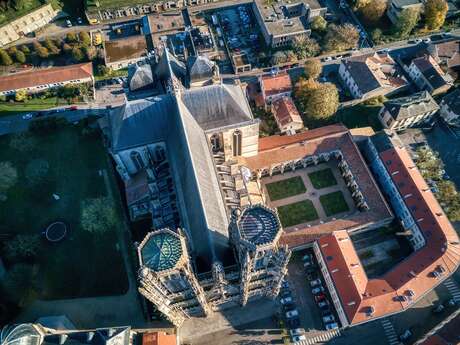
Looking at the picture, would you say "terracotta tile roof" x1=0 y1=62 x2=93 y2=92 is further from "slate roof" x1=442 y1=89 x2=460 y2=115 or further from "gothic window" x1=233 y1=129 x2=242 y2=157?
"slate roof" x1=442 y1=89 x2=460 y2=115

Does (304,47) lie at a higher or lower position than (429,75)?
higher

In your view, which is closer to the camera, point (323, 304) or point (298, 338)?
point (298, 338)

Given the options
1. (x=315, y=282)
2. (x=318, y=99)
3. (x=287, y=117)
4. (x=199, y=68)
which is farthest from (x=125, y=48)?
(x=315, y=282)

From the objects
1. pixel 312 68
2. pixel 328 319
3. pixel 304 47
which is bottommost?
pixel 328 319

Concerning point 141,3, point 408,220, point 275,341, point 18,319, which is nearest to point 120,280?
point 18,319

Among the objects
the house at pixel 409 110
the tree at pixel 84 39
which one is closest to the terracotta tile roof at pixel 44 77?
the tree at pixel 84 39

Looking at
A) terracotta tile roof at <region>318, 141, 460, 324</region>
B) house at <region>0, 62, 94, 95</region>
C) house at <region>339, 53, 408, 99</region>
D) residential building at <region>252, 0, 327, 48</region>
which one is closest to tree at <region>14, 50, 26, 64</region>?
house at <region>0, 62, 94, 95</region>

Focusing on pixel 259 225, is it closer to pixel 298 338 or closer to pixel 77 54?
pixel 298 338
